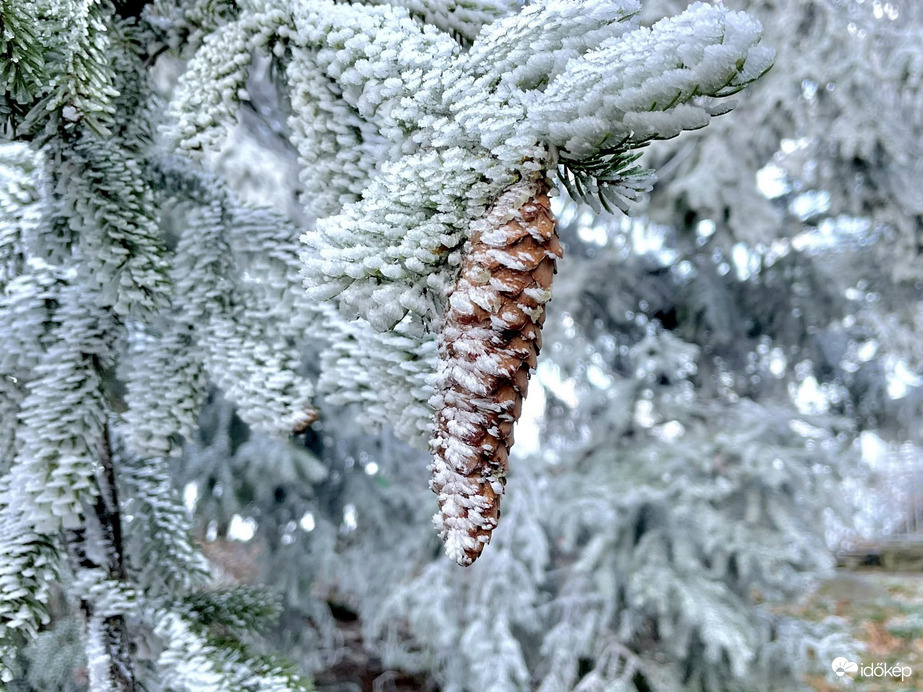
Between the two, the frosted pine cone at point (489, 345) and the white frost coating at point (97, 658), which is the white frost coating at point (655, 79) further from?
the white frost coating at point (97, 658)

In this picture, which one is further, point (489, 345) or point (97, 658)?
point (97, 658)

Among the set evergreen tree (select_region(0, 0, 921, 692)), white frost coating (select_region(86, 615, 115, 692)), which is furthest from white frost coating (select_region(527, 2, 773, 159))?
white frost coating (select_region(86, 615, 115, 692))

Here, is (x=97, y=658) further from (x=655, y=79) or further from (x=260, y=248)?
(x=655, y=79)

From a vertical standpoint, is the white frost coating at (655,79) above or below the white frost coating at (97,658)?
above

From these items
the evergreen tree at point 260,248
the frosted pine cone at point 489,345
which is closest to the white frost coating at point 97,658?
the evergreen tree at point 260,248

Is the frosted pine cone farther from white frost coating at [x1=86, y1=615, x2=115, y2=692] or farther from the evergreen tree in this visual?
white frost coating at [x1=86, y1=615, x2=115, y2=692]

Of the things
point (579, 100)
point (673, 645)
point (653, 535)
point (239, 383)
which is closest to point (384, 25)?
point (579, 100)

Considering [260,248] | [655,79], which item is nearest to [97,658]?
[260,248]

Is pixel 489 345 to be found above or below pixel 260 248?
below
